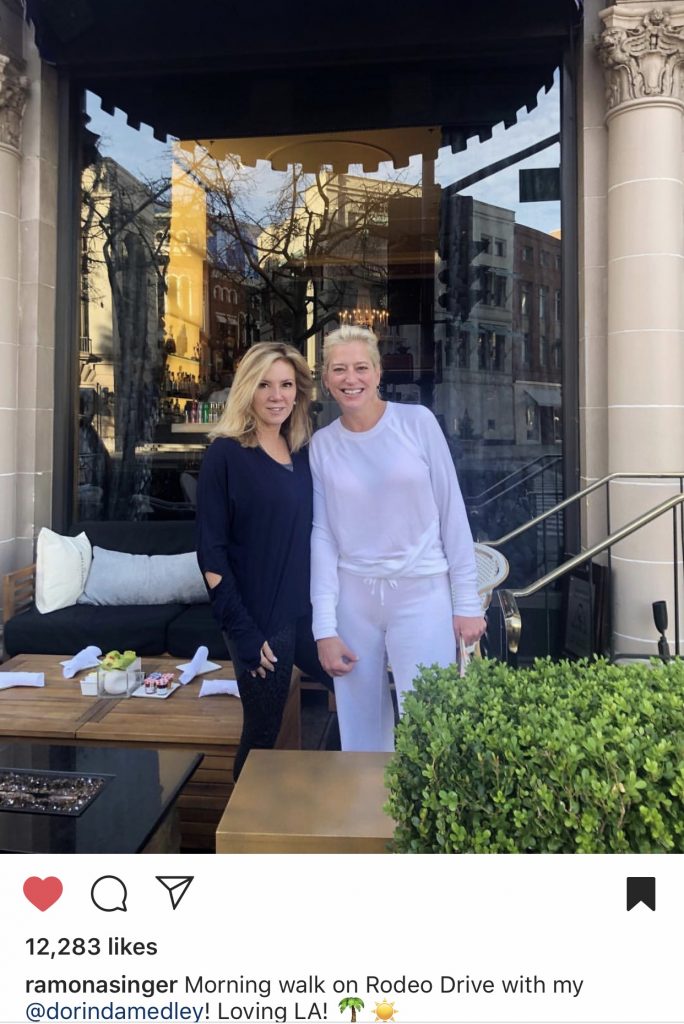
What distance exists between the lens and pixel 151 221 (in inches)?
256

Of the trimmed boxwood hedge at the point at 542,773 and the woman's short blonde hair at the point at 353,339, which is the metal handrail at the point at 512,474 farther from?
the trimmed boxwood hedge at the point at 542,773

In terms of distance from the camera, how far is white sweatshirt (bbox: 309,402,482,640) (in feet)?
7.68

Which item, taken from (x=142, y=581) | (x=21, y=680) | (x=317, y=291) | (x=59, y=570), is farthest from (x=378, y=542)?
(x=317, y=291)

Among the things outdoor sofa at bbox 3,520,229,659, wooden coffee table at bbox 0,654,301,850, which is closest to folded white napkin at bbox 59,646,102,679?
wooden coffee table at bbox 0,654,301,850

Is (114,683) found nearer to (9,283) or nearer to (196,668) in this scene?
(196,668)

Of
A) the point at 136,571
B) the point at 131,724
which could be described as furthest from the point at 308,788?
the point at 136,571

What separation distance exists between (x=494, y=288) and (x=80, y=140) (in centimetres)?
365

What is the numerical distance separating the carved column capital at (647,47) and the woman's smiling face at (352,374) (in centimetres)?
382
